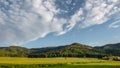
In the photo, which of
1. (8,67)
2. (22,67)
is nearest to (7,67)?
(8,67)

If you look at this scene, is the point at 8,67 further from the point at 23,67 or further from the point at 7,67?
the point at 23,67

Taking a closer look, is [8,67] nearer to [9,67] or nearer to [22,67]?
[9,67]

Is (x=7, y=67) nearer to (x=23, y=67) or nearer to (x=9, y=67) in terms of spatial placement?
(x=9, y=67)

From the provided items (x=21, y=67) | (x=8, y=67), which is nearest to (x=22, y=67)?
(x=21, y=67)

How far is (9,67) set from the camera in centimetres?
8075

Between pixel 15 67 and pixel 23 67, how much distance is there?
2925mm

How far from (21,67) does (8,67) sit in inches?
199

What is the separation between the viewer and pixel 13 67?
79188 mm

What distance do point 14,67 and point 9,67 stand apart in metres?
2.32

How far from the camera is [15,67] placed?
261 feet

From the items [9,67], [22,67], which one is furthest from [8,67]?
[22,67]

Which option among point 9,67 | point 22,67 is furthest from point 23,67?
point 9,67

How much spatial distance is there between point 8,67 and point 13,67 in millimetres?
2577

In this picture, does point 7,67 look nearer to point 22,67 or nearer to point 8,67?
point 8,67
